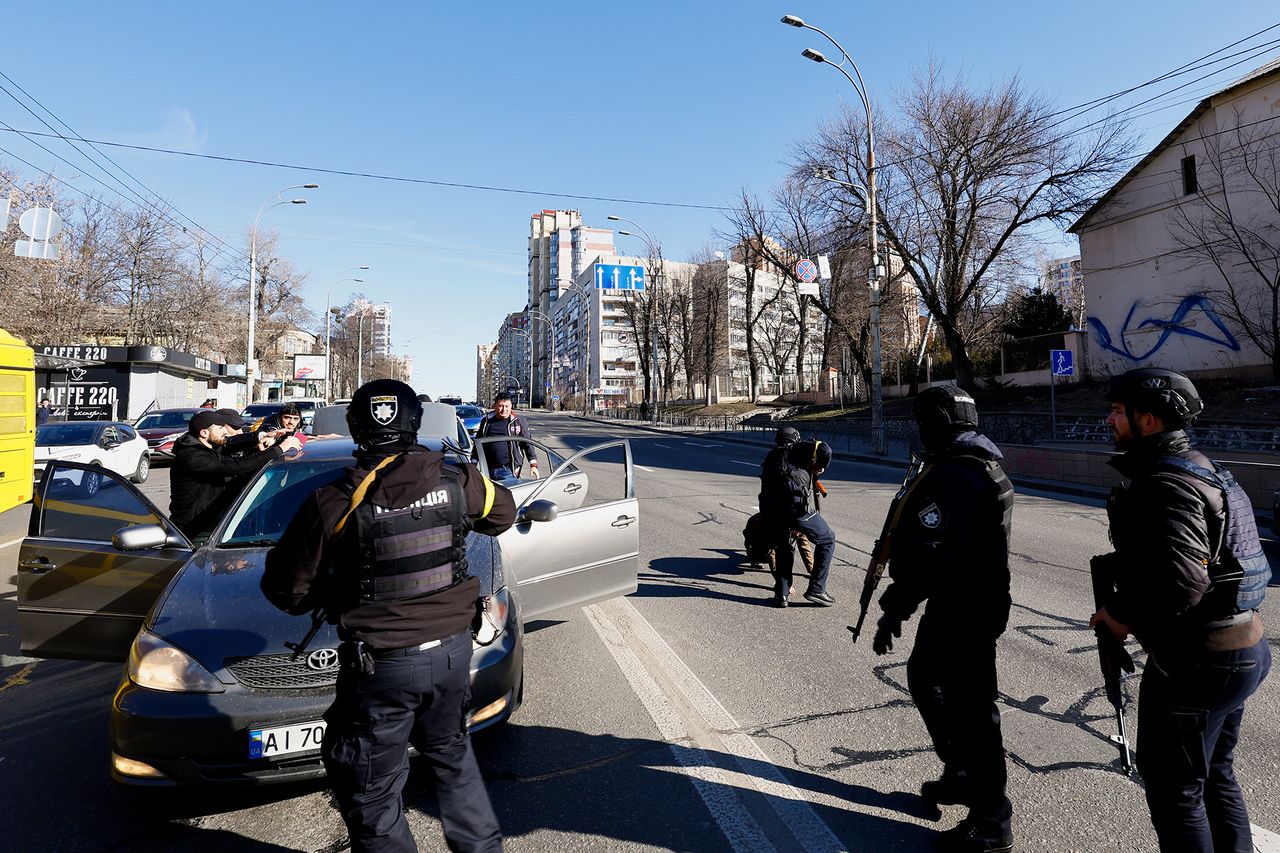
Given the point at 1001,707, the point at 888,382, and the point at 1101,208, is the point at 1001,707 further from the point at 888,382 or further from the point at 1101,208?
the point at 888,382

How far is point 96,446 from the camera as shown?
15703 millimetres

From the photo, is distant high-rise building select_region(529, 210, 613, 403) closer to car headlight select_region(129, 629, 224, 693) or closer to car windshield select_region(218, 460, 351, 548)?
car windshield select_region(218, 460, 351, 548)

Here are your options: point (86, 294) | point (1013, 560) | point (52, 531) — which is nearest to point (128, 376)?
point (86, 294)

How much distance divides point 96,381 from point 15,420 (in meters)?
24.5

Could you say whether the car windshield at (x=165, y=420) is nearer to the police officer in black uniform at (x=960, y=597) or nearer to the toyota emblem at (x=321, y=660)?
the toyota emblem at (x=321, y=660)

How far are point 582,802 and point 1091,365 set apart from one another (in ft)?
104

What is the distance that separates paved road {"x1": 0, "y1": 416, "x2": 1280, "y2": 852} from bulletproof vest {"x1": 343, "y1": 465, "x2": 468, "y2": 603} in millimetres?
1274

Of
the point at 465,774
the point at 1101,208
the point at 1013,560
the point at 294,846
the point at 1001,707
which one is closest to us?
the point at 465,774

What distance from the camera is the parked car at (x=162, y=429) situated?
64.8 ft

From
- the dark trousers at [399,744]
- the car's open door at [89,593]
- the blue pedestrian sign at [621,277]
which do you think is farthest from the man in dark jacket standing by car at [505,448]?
the blue pedestrian sign at [621,277]

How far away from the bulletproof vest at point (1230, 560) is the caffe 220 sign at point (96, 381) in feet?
120

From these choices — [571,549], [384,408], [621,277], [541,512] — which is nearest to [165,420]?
[571,549]

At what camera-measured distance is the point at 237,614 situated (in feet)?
10.8

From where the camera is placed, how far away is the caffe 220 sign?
100 ft
